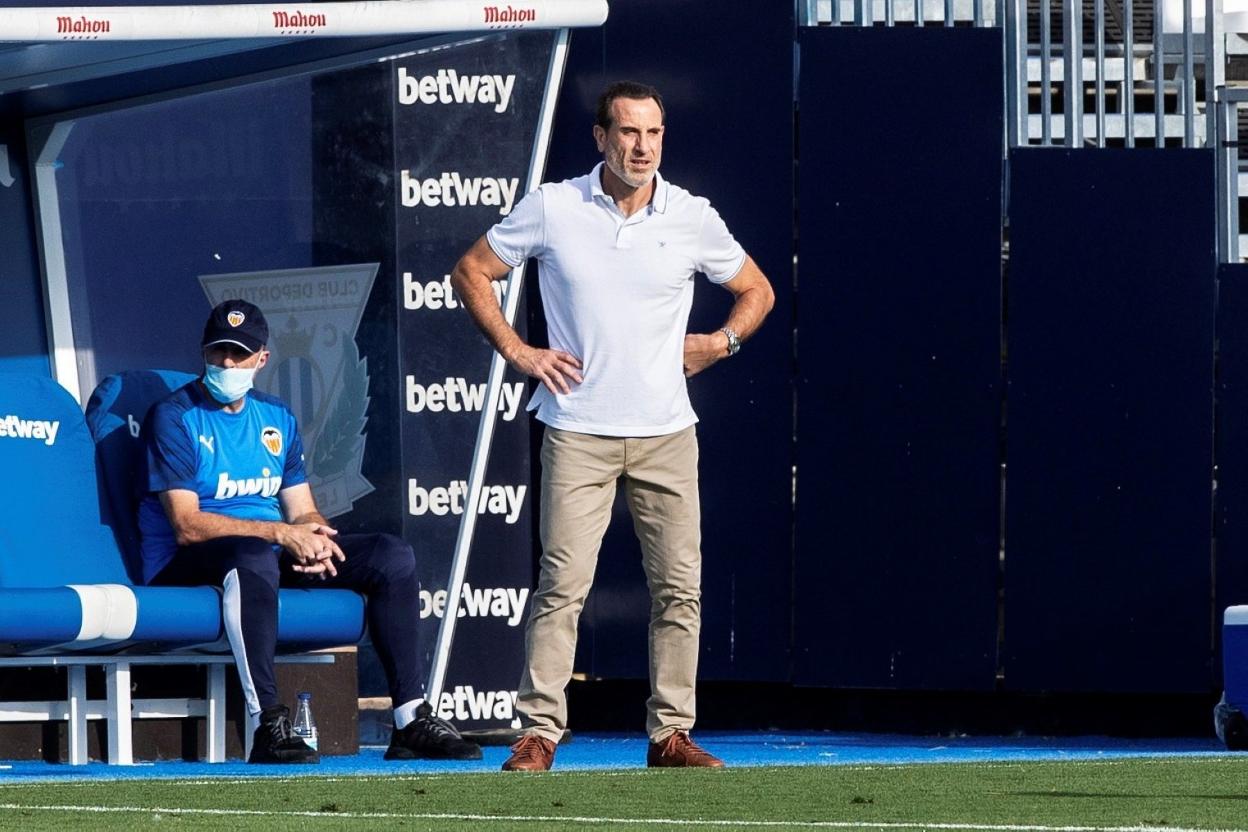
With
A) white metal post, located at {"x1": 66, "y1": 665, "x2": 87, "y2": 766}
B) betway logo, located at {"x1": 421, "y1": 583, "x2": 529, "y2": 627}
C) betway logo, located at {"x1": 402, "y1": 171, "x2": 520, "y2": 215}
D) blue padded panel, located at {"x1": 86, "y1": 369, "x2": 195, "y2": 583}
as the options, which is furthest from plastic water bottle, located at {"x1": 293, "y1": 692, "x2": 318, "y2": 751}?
betway logo, located at {"x1": 402, "y1": 171, "x2": 520, "y2": 215}

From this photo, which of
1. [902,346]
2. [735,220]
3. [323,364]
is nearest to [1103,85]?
[902,346]

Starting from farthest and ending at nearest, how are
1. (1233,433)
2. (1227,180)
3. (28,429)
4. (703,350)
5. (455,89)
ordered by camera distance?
1. (1227,180)
2. (1233,433)
3. (455,89)
4. (28,429)
5. (703,350)

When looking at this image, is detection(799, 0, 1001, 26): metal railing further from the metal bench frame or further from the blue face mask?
the metal bench frame

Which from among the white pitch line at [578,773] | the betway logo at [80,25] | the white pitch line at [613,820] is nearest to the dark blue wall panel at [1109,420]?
the white pitch line at [578,773]

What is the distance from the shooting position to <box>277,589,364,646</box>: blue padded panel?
6473 mm

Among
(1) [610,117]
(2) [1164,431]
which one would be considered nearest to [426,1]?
(1) [610,117]

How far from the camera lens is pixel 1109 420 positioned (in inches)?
309

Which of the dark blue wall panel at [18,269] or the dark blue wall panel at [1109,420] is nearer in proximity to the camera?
the dark blue wall panel at [18,269]

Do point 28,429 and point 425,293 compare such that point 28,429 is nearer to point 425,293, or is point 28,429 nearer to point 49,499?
point 49,499

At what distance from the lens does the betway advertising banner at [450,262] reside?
735cm

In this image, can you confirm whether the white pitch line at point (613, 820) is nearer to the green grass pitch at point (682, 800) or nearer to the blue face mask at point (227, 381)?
the green grass pitch at point (682, 800)

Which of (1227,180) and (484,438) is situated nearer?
(484,438)

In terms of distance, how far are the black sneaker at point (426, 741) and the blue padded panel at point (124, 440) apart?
103cm

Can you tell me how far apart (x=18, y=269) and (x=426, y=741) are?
2361mm
